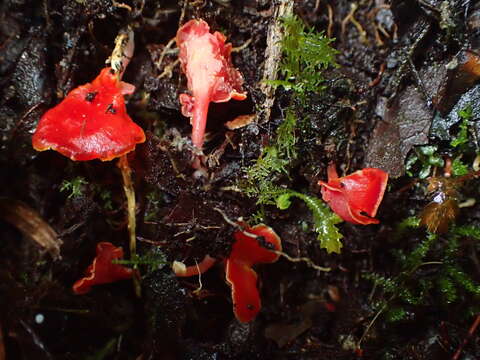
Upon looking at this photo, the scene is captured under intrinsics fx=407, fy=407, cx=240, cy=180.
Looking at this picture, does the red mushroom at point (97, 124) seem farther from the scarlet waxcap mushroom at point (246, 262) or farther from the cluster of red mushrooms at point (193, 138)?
the scarlet waxcap mushroom at point (246, 262)

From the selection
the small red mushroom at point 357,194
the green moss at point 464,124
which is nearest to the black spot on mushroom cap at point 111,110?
the small red mushroom at point 357,194

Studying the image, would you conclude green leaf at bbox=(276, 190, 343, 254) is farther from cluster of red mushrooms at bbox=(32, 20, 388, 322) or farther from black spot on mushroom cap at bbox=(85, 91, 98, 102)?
black spot on mushroom cap at bbox=(85, 91, 98, 102)

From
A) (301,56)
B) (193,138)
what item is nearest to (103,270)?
(193,138)

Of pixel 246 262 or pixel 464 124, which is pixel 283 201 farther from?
pixel 464 124

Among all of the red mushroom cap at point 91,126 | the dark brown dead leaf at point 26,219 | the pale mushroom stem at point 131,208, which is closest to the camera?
the red mushroom cap at point 91,126

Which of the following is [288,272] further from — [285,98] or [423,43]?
[423,43]

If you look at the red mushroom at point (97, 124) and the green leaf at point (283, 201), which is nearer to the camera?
the red mushroom at point (97, 124)

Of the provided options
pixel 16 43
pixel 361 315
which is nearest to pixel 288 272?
pixel 361 315
